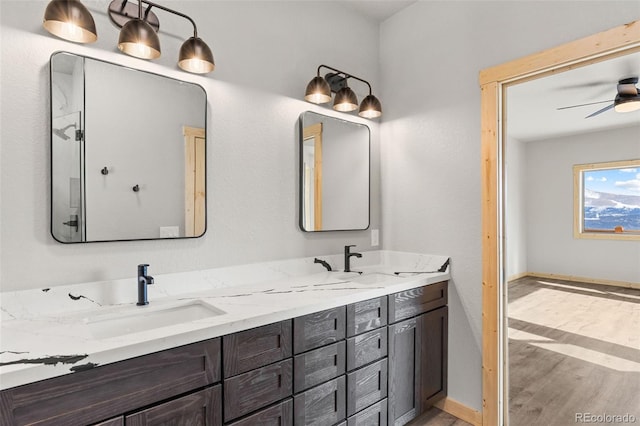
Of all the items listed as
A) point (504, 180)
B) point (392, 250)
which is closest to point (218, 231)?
point (392, 250)

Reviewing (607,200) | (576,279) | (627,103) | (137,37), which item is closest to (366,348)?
(137,37)

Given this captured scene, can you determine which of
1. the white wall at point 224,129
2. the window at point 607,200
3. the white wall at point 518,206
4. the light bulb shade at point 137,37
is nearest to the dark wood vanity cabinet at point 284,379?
the white wall at point 224,129

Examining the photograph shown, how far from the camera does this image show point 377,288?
6.07 feet

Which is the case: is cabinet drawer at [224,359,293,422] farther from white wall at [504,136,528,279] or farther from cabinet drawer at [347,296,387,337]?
white wall at [504,136,528,279]

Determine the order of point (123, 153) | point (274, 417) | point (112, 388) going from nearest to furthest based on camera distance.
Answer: point (112, 388)
point (274, 417)
point (123, 153)

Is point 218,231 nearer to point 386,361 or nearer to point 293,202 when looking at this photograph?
point 293,202

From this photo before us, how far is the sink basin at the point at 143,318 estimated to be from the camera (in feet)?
4.29

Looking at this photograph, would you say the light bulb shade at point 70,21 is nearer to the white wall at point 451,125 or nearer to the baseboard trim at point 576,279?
the white wall at point 451,125

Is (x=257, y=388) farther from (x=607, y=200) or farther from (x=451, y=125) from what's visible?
(x=607, y=200)

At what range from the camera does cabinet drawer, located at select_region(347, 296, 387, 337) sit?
1722mm

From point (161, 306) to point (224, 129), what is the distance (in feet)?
3.28

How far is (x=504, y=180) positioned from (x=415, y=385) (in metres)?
1.39

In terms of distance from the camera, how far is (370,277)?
7.16 feet

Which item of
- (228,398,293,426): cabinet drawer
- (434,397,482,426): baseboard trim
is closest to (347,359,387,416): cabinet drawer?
(228,398,293,426): cabinet drawer
